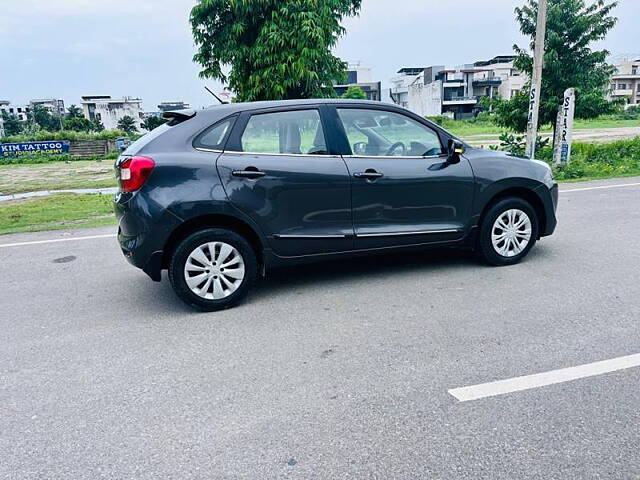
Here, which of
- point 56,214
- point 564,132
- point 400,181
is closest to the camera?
point 400,181

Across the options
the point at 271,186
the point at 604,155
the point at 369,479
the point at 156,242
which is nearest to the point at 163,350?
the point at 156,242

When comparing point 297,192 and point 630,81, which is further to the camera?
point 630,81

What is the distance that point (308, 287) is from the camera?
5.22m

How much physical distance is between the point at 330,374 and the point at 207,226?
183 cm

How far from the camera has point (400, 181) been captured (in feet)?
16.6

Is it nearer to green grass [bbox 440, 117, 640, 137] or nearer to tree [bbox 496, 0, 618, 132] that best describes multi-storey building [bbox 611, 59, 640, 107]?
green grass [bbox 440, 117, 640, 137]

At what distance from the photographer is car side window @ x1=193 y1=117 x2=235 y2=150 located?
4.64 m

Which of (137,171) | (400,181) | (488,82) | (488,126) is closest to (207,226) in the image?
(137,171)

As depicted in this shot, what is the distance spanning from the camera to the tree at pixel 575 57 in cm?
1384

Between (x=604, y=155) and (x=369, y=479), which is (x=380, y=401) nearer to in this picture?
(x=369, y=479)

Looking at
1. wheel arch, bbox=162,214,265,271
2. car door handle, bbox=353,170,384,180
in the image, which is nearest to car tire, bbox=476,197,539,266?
car door handle, bbox=353,170,384,180

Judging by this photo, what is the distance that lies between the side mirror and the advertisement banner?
36900 mm

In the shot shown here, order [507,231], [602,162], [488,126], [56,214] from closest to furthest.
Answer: [507,231] → [56,214] → [602,162] → [488,126]

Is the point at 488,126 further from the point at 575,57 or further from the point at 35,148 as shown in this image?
the point at 575,57
